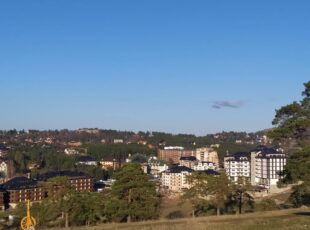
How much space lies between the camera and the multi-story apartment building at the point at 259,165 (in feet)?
282

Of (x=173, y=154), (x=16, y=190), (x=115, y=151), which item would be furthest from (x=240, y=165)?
(x=173, y=154)

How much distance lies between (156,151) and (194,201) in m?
131

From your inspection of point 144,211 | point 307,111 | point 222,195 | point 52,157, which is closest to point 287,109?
point 307,111

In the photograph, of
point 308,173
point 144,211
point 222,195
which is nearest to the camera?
point 308,173

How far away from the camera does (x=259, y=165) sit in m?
91.4

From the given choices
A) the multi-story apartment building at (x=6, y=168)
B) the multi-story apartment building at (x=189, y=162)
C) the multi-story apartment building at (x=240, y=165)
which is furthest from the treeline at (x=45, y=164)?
the multi-story apartment building at (x=240, y=165)

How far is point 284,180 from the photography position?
19.8 m

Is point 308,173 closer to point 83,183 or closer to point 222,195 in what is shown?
point 222,195

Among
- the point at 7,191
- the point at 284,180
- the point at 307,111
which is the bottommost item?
the point at 7,191

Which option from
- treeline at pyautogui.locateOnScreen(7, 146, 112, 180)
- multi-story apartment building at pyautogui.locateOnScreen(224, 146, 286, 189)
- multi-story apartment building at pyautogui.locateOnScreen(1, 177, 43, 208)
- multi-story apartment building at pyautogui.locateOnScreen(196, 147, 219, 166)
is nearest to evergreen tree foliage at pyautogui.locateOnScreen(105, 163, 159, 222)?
multi-story apartment building at pyautogui.locateOnScreen(1, 177, 43, 208)

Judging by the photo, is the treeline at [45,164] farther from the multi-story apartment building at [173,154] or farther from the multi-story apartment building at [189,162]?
the multi-story apartment building at [173,154]

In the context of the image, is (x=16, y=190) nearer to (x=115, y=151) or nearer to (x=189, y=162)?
(x=189, y=162)

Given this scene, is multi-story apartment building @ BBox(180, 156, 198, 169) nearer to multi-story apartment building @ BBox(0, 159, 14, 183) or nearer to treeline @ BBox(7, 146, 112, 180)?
treeline @ BBox(7, 146, 112, 180)

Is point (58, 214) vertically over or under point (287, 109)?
under
